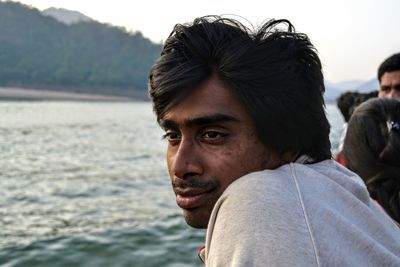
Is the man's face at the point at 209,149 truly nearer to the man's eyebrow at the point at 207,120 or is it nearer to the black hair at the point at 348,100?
the man's eyebrow at the point at 207,120

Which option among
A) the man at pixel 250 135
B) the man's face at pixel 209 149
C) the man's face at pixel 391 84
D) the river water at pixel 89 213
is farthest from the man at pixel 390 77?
the man's face at pixel 209 149

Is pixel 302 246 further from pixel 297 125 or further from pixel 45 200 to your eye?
pixel 45 200

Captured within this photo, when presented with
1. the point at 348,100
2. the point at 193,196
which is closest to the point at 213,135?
the point at 193,196

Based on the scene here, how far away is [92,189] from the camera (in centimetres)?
1212

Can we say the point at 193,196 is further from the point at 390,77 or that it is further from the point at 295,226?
the point at 390,77

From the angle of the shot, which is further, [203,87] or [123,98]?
[123,98]

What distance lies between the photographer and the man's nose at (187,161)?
1597mm

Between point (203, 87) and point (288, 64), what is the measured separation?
0.32m

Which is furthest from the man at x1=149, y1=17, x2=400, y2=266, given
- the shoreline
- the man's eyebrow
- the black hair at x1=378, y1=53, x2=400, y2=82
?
the shoreline

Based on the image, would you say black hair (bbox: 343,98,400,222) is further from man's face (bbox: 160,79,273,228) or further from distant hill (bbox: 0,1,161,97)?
distant hill (bbox: 0,1,161,97)

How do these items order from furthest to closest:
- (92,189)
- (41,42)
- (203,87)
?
(41,42)
(92,189)
(203,87)

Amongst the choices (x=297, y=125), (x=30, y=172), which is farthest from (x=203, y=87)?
(x=30, y=172)

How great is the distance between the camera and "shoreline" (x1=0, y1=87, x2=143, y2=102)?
7950 centimetres

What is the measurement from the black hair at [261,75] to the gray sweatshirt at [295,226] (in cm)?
36
